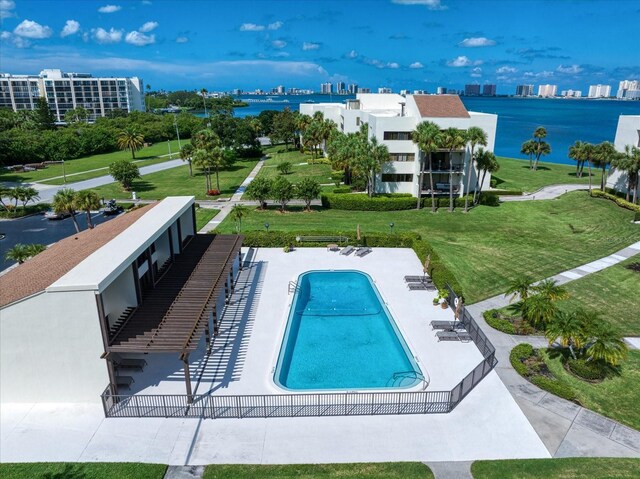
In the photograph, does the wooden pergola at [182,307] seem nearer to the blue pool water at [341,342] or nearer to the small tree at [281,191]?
the blue pool water at [341,342]

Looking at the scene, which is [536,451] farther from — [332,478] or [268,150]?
[268,150]

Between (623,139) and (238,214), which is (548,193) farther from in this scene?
(238,214)

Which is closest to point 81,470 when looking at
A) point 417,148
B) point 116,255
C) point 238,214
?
point 116,255

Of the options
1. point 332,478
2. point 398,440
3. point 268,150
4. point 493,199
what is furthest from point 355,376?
point 268,150

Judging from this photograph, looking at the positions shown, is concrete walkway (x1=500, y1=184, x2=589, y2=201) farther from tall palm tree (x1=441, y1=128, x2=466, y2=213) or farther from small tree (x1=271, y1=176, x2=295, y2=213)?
small tree (x1=271, y1=176, x2=295, y2=213)

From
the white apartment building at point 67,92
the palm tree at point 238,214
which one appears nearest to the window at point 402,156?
the palm tree at point 238,214

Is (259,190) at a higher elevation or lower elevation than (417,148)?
lower
